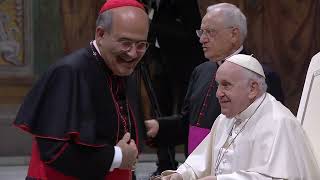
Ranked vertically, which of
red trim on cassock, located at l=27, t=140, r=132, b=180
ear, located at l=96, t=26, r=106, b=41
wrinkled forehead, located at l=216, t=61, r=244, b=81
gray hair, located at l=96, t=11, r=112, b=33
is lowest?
red trim on cassock, located at l=27, t=140, r=132, b=180

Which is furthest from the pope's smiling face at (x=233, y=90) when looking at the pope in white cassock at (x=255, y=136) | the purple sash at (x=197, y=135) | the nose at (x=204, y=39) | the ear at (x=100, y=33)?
the purple sash at (x=197, y=135)

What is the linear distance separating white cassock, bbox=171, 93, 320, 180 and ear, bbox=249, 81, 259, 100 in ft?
0.11

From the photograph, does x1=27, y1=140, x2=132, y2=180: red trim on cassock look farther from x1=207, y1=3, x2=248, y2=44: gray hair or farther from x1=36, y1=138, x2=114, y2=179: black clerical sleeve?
x1=207, y1=3, x2=248, y2=44: gray hair

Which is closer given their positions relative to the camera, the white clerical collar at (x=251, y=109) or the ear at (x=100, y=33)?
the ear at (x=100, y=33)

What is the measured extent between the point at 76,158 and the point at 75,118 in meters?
0.15

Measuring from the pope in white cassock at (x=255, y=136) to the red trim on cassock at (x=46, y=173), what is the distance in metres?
0.30

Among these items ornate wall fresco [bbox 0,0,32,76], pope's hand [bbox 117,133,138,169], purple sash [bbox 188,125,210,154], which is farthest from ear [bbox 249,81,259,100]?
ornate wall fresco [bbox 0,0,32,76]

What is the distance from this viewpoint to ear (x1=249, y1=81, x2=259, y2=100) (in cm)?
313

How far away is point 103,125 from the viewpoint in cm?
286

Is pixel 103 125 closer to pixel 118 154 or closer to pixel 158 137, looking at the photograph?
pixel 118 154

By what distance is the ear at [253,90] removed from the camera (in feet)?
10.3

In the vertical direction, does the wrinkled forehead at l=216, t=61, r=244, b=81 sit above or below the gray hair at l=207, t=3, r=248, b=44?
below

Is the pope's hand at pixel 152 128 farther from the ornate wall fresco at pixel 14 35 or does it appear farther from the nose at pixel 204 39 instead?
the ornate wall fresco at pixel 14 35

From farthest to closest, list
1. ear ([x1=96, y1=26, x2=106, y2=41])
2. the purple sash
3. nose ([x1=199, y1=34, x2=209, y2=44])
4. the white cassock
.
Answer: the purple sash → nose ([x1=199, y1=34, x2=209, y2=44]) → the white cassock → ear ([x1=96, y1=26, x2=106, y2=41])
